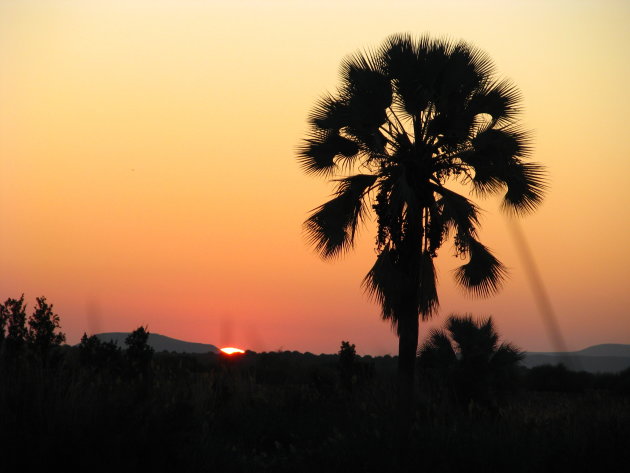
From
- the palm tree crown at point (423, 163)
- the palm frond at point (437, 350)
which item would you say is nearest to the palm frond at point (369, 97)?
the palm tree crown at point (423, 163)

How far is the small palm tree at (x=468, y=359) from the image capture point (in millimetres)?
24859

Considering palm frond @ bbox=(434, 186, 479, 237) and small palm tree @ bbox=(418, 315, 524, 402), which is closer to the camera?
palm frond @ bbox=(434, 186, 479, 237)

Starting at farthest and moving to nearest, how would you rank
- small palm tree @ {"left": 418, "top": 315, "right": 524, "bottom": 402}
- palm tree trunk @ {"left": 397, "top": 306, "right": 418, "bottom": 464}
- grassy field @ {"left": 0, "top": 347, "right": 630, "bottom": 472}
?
small palm tree @ {"left": 418, "top": 315, "right": 524, "bottom": 402} → palm tree trunk @ {"left": 397, "top": 306, "right": 418, "bottom": 464} → grassy field @ {"left": 0, "top": 347, "right": 630, "bottom": 472}

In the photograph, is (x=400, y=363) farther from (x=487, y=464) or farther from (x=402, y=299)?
(x=487, y=464)

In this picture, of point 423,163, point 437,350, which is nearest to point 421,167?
point 423,163

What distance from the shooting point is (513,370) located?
27.2 m

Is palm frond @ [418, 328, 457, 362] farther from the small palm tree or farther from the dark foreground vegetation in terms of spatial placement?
the dark foreground vegetation

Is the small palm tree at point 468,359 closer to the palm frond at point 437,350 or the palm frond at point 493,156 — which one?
A: the palm frond at point 437,350

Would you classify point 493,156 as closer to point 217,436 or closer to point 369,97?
point 369,97

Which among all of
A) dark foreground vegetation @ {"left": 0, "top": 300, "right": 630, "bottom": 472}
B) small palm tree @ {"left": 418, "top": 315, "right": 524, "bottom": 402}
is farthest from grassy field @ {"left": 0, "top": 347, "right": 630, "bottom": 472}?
small palm tree @ {"left": 418, "top": 315, "right": 524, "bottom": 402}

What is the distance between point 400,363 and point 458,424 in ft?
21.3

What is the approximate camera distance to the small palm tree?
24.9 metres

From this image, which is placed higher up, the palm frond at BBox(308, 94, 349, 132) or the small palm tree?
the palm frond at BBox(308, 94, 349, 132)

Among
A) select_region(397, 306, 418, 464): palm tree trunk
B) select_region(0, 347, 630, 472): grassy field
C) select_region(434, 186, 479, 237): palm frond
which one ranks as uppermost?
select_region(434, 186, 479, 237): palm frond
